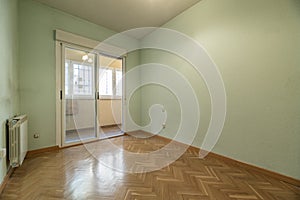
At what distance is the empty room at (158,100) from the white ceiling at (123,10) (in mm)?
22

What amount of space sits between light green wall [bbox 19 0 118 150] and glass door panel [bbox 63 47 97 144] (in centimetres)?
45

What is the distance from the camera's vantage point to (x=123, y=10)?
2.85 meters

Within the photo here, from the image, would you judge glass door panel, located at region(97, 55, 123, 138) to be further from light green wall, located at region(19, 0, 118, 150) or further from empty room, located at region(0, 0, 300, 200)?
light green wall, located at region(19, 0, 118, 150)

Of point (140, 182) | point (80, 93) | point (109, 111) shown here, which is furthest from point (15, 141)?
point (109, 111)

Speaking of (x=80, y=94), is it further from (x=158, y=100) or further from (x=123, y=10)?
(x=123, y=10)

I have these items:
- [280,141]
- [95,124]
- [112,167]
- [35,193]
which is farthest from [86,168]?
[280,141]

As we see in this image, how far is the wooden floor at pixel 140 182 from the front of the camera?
1.49 m

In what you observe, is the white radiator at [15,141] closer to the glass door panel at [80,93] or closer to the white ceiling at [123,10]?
the glass door panel at [80,93]

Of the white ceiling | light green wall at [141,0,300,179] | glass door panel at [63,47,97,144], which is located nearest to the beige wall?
glass door panel at [63,47,97,144]

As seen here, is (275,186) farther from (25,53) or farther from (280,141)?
(25,53)

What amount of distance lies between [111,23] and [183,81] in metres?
2.16

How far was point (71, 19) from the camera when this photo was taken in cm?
289

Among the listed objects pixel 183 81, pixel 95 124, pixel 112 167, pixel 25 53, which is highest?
pixel 25 53

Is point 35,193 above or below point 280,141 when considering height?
below
